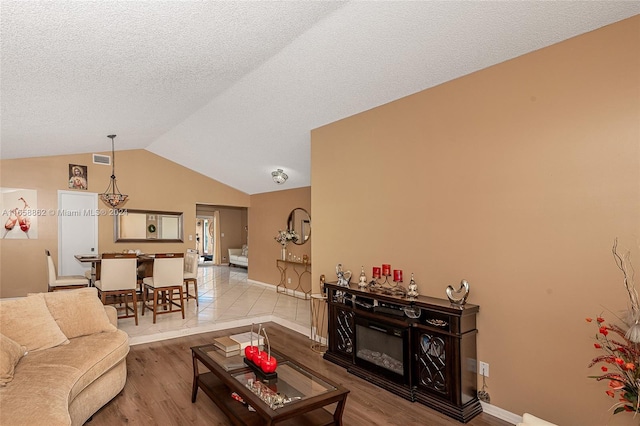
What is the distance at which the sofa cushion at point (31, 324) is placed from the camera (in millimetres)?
2785

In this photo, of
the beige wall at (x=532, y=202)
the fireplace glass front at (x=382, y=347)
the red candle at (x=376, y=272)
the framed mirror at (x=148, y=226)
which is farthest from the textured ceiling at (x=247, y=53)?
the framed mirror at (x=148, y=226)

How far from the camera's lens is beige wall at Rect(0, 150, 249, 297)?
6.46m

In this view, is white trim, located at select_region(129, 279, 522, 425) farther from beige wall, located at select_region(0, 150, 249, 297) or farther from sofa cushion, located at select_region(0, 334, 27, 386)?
beige wall, located at select_region(0, 150, 249, 297)

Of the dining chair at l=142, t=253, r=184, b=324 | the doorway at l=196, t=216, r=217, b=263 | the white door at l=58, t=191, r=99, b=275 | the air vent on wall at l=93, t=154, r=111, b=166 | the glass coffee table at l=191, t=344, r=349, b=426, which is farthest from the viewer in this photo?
the doorway at l=196, t=216, r=217, b=263

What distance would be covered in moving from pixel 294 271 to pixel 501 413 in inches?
219

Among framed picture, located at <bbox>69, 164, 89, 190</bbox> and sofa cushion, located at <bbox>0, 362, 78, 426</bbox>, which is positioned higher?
framed picture, located at <bbox>69, 164, 89, 190</bbox>

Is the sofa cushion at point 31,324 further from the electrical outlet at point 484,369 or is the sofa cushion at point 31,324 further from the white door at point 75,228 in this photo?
the white door at point 75,228

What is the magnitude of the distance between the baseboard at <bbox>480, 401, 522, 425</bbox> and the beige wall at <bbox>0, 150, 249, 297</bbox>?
24.1 feet

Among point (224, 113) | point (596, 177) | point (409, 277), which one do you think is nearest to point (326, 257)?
point (409, 277)

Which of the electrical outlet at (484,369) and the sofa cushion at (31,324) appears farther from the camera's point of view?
the electrical outlet at (484,369)

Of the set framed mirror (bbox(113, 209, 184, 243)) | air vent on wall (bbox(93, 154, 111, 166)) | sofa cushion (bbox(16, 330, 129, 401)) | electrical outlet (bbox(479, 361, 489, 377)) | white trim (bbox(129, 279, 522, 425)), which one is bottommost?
white trim (bbox(129, 279, 522, 425))

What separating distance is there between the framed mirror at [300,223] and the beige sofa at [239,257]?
183 inches

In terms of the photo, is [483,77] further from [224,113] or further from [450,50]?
[224,113]

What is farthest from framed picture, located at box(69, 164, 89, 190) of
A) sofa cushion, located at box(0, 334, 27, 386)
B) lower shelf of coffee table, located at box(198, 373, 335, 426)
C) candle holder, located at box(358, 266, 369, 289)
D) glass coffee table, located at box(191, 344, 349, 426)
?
candle holder, located at box(358, 266, 369, 289)
